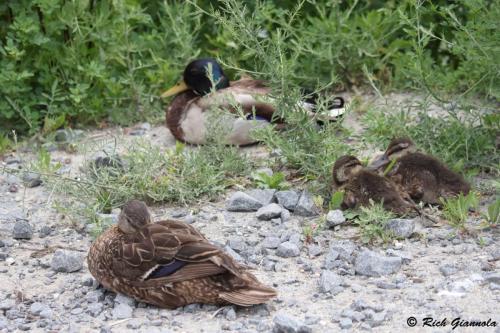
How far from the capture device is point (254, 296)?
5160 millimetres

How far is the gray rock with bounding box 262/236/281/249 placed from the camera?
20.0 ft

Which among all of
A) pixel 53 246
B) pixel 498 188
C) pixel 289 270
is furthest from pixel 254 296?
pixel 498 188

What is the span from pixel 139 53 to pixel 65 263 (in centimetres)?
363

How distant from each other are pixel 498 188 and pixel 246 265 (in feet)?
6.24

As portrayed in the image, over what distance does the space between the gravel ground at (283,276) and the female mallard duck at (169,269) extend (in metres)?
0.09

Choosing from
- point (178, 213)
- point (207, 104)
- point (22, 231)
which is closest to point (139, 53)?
point (207, 104)

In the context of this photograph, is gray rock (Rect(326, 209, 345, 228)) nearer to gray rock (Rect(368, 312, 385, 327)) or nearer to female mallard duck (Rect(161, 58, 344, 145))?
gray rock (Rect(368, 312, 385, 327))

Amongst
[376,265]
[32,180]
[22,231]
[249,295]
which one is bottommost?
[32,180]

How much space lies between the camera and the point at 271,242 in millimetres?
6137

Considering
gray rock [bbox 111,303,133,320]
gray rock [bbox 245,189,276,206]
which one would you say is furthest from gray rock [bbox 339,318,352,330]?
gray rock [bbox 245,189,276,206]

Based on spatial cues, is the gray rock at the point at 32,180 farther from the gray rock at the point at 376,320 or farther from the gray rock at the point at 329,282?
the gray rock at the point at 376,320

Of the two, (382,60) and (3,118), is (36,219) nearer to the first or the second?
(3,118)

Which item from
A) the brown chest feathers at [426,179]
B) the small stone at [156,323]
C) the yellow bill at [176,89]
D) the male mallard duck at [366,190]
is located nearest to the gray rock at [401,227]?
the male mallard duck at [366,190]

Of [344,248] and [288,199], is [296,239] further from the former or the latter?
[288,199]
